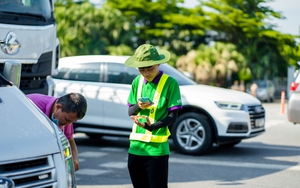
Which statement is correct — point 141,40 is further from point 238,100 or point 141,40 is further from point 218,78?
point 238,100

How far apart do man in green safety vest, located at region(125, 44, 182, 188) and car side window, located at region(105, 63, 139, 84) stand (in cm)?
629

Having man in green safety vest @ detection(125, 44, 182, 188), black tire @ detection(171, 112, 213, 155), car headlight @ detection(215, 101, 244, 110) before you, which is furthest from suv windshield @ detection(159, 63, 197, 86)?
man in green safety vest @ detection(125, 44, 182, 188)

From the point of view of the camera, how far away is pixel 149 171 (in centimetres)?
538

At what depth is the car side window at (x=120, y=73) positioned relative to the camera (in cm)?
1181

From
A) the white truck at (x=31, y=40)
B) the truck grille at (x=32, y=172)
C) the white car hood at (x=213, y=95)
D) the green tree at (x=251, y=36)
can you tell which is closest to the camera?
the truck grille at (x=32, y=172)

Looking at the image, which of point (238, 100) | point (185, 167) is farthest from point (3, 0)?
point (238, 100)

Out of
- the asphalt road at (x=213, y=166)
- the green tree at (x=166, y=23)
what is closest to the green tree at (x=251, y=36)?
the green tree at (x=166, y=23)

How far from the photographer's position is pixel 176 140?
1141 centimetres

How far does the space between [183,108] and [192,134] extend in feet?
1.67

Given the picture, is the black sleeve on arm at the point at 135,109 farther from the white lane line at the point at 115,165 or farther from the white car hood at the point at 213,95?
the white car hood at the point at 213,95

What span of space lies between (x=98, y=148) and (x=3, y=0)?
426 cm

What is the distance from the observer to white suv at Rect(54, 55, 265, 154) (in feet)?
36.8

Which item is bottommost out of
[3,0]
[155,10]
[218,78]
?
[218,78]

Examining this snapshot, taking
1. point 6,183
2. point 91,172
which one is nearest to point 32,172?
point 6,183
